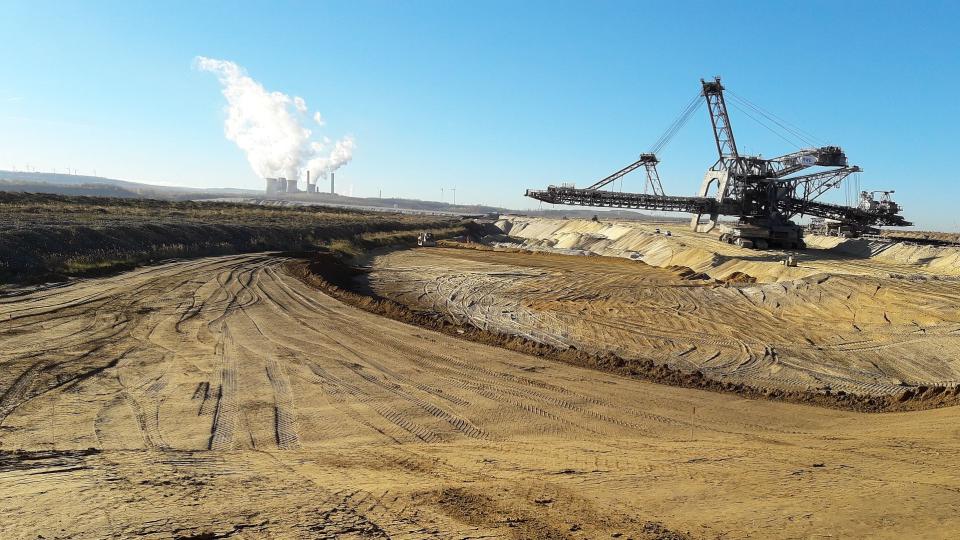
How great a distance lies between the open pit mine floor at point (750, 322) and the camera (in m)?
13.2

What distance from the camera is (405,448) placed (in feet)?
26.6

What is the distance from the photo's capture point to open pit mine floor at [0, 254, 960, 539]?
5.71 m

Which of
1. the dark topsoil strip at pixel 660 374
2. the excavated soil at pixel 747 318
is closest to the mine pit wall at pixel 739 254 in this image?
the excavated soil at pixel 747 318

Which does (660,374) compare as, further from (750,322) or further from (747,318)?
(747,318)

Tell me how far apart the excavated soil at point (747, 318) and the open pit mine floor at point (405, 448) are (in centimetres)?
259

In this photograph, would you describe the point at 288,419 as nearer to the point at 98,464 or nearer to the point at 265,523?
the point at 98,464

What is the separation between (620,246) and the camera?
173 ft

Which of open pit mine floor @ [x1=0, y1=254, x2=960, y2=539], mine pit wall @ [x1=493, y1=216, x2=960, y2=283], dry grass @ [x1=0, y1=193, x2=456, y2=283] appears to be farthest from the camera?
mine pit wall @ [x1=493, y1=216, x2=960, y2=283]

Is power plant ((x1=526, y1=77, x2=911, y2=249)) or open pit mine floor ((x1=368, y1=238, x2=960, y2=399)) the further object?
power plant ((x1=526, y1=77, x2=911, y2=249))

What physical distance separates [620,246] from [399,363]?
42.9 m

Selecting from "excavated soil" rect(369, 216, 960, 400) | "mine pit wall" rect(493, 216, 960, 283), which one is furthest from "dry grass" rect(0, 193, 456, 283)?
"mine pit wall" rect(493, 216, 960, 283)

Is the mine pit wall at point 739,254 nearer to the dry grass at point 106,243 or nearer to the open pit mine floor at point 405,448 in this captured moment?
the open pit mine floor at point 405,448

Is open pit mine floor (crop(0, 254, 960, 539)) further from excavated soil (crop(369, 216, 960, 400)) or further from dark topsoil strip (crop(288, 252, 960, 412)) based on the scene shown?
excavated soil (crop(369, 216, 960, 400))

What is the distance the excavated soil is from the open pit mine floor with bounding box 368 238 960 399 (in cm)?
4
